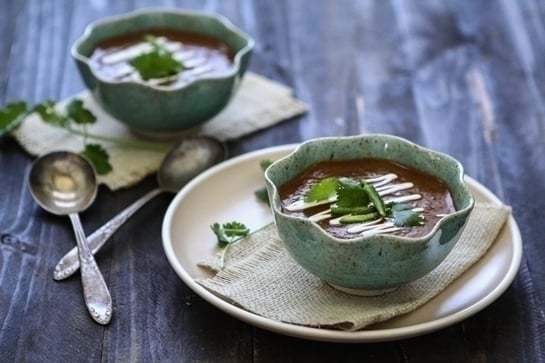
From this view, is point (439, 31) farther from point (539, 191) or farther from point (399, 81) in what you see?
point (539, 191)

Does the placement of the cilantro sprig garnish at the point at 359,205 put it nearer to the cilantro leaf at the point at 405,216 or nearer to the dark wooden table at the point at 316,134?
the cilantro leaf at the point at 405,216

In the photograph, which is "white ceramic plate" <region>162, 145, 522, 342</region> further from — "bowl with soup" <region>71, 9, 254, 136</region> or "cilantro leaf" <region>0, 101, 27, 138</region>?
"cilantro leaf" <region>0, 101, 27, 138</region>

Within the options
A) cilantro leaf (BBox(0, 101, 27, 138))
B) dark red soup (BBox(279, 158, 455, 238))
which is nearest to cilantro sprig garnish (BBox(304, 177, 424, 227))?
dark red soup (BBox(279, 158, 455, 238))

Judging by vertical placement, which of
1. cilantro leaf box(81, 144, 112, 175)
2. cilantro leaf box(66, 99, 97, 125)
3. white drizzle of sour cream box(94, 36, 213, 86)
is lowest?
cilantro leaf box(81, 144, 112, 175)

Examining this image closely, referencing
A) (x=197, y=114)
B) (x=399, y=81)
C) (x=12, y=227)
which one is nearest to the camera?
(x=12, y=227)

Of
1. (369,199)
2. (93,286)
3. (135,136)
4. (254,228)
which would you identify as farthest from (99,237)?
(369,199)

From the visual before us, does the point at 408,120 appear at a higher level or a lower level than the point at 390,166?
lower

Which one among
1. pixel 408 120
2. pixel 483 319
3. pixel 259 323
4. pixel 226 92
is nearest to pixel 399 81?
pixel 408 120
